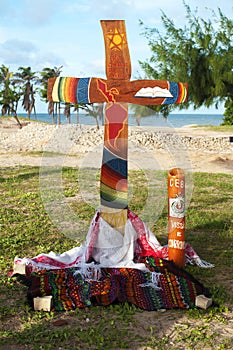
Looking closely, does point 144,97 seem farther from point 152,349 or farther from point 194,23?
point 194,23

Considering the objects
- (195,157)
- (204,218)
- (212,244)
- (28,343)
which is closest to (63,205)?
(204,218)

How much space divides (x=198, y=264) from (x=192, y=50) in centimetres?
949

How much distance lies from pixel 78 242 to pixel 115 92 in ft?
6.38

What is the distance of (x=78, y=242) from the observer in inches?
219

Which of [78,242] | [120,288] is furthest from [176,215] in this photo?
[78,242]

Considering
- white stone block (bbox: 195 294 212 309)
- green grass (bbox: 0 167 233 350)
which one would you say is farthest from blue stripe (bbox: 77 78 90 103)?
white stone block (bbox: 195 294 212 309)

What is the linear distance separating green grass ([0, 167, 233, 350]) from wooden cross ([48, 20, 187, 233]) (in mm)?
921

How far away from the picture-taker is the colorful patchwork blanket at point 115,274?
12.8 ft

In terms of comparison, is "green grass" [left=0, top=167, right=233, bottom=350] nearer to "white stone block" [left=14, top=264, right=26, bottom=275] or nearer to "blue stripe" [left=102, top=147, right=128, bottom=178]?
"white stone block" [left=14, top=264, right=26, bottom=275]

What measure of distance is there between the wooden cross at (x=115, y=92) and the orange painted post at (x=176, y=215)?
0.48 metres

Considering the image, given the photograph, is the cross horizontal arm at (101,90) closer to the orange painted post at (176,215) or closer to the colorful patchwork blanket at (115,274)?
the orange painted post at (176,215)

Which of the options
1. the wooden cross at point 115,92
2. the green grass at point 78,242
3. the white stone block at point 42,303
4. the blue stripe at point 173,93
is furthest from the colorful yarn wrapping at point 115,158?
the white stone block at point 42,303

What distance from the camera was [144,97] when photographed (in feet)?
14.6

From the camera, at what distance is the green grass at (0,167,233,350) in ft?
11.0
